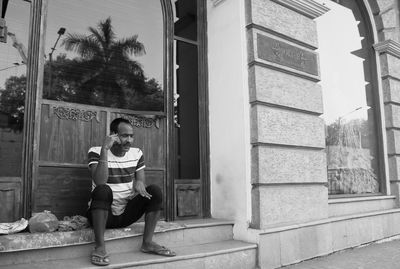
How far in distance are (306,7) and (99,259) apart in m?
4.80

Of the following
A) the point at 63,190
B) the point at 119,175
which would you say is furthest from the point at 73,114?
the point at 119,175

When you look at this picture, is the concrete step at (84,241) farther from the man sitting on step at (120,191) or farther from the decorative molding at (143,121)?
the decorative molding at (143,121)

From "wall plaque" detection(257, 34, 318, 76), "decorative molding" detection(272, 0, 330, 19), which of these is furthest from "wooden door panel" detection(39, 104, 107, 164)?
"decorative molding" detection(272, 0, 330, 19)

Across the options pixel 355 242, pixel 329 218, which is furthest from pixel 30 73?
pixel 355 242

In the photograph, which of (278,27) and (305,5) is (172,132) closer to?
(278,27)

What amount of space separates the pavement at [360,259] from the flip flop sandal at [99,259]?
2.47m

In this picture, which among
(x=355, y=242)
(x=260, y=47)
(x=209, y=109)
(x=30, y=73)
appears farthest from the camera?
(x=355, y=242)

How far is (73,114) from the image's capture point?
4.67 m

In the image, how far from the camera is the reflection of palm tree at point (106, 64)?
484 centimetres

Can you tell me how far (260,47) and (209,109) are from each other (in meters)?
1.19

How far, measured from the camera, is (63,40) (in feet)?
15.4

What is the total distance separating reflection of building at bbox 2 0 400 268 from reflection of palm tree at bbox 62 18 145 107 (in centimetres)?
22

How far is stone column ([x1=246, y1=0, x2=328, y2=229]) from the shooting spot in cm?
505

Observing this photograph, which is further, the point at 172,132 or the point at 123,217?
the point at 172,132
